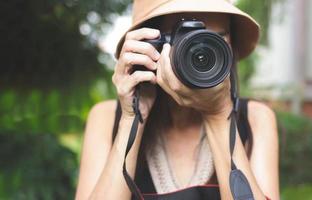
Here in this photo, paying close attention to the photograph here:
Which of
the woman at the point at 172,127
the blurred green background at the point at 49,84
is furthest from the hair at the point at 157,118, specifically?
the blurred green background at the point at 49,84

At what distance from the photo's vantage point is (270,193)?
1.70 meters

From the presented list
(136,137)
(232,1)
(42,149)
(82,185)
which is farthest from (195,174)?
(42,149)

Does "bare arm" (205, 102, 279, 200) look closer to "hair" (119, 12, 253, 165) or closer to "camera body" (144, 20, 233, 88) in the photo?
"hair" (119, 12, 253, 165)

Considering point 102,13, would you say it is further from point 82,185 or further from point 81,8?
point 82,185

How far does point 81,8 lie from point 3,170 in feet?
2.56

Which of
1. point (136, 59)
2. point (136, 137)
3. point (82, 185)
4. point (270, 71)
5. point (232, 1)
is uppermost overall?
point (232, 1)

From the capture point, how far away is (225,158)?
1594mm

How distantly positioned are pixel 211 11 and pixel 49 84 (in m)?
1.44

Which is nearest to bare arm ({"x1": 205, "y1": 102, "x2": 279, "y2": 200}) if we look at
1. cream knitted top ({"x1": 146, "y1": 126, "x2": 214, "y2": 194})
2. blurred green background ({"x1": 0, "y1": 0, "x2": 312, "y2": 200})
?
cream knitted top ({"x1": 146, "y1": 126, "x2": 214, "y2": 194})

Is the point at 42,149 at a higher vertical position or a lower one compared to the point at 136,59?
lower

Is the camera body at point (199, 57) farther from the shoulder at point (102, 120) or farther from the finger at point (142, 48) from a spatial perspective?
the shoulder at point (102, 120)

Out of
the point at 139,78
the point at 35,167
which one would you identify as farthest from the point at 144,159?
the point at 35,167

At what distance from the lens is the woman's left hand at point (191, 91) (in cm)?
152

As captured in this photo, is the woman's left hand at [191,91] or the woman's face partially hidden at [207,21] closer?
the woman's left hand at [191,91]
